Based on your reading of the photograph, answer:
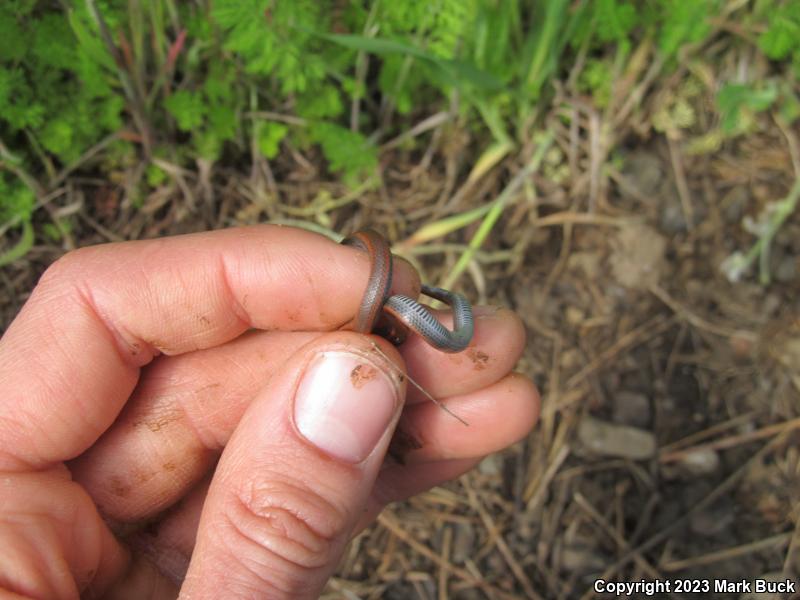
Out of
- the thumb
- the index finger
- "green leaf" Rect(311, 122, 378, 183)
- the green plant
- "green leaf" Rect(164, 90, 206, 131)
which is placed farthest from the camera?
→ the green plant

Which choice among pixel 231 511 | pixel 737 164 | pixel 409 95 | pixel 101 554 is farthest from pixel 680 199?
pixel 101 554

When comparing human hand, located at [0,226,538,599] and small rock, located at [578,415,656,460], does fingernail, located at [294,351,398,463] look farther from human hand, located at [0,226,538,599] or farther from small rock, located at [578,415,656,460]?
small rock, located at [578,415,656,460]

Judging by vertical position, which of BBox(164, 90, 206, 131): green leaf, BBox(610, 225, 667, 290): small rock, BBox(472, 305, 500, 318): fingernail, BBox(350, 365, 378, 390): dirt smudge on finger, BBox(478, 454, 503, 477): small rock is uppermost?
BBox(164, 90, 206, 131): green leaf

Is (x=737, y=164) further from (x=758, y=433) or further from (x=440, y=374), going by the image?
(x=440, y=374)

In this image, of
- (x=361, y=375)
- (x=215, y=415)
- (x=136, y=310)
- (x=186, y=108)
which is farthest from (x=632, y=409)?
(x=186, y=108)

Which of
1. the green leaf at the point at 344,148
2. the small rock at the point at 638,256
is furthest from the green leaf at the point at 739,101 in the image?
the green leaf at the point at 344,148

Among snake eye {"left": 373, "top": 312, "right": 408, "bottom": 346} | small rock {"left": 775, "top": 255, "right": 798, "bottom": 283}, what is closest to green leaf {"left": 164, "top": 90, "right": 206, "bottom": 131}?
snake eye {"left": 373, "top": 312, "right": 408, "bottom": 346}

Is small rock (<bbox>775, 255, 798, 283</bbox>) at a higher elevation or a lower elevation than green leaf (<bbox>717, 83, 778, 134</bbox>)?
lower
